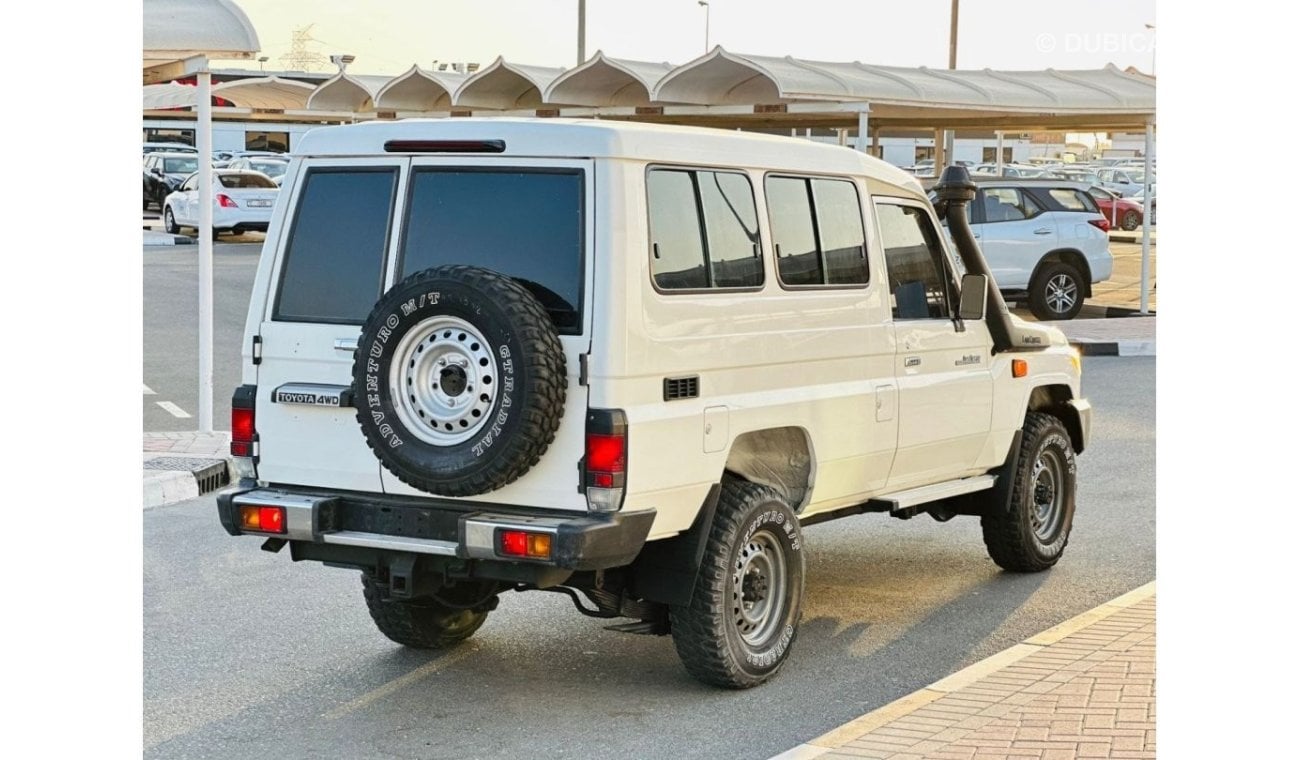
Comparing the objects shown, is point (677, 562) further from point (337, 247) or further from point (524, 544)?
point (337, 247)

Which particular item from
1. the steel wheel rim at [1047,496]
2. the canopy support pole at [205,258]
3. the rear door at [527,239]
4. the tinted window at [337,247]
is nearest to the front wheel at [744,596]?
the rear door at [527,239]

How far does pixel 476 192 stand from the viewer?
6.39 m

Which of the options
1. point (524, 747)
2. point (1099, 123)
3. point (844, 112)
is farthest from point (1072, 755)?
point (1099, 123)

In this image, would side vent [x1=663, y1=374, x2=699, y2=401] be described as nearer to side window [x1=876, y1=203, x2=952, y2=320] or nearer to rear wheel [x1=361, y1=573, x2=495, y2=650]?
rear wheel [x1=361, y1=573, x2=495, y2=650]

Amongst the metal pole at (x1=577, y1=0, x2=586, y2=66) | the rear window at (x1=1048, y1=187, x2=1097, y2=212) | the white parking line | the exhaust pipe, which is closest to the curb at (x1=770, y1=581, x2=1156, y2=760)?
the exhaust pipe

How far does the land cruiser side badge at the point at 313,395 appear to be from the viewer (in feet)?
21.2

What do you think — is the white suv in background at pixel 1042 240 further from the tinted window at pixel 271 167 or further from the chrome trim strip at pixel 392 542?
the tinted window at pixel 271 167

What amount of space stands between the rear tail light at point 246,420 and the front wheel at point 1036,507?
3.79 meters

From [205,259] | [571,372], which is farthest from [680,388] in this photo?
[205,259]

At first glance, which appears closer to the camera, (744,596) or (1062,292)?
(744,596)

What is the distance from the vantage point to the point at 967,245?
8.59m

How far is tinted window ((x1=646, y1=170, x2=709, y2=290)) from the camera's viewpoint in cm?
636

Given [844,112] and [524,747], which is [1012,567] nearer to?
[524,747]

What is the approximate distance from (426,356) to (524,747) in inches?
55.0
